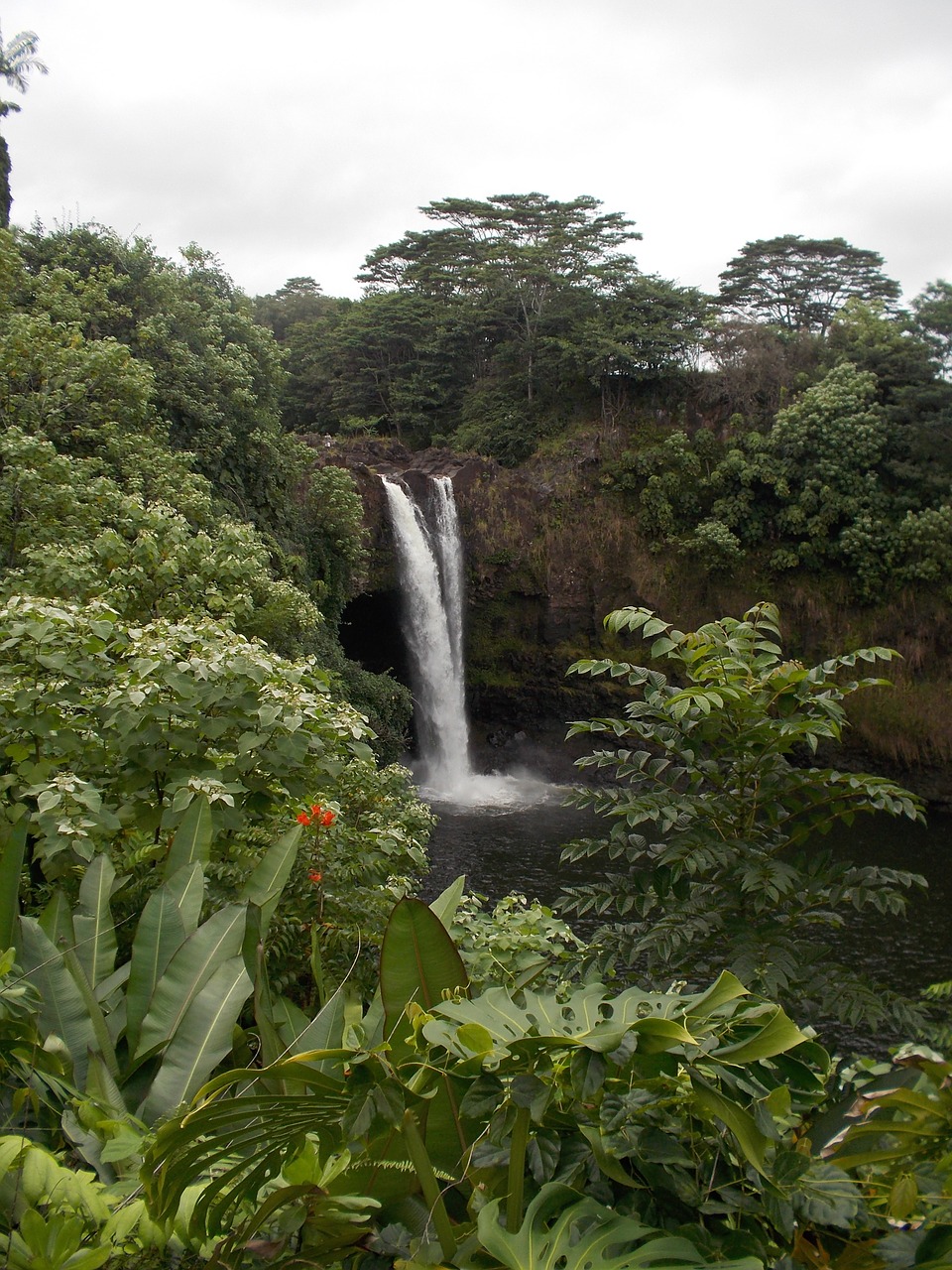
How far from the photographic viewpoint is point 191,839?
8.93 feet

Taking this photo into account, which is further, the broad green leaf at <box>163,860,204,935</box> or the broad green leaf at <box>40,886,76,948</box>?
the broad green leaf at <box>163,860,204,935</box>

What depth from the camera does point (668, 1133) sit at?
1.22 meters

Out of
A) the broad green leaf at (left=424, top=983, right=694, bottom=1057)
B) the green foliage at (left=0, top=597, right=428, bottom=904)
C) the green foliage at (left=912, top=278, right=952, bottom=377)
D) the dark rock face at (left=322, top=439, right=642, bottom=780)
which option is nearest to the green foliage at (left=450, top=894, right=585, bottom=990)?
the green foliage at (left=0, top=597, right=428, bottom=904)

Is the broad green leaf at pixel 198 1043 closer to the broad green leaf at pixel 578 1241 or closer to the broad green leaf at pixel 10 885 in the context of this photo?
the broad green leaf at pixel 10 885

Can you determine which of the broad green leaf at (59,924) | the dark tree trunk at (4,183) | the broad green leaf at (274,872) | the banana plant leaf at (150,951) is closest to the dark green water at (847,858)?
the broad green leaf at (274,872)

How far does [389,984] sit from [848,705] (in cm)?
1917

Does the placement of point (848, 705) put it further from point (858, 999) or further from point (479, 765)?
point (858, 999)

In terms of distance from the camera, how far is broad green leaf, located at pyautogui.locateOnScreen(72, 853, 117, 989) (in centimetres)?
236

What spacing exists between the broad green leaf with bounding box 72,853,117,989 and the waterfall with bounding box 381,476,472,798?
1677cm

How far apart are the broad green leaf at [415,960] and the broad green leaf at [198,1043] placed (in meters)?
0.44

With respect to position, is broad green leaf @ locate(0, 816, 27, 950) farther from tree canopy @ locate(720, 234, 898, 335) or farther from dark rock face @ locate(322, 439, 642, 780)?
tree canopy @ locate(720, 234, 898, 335)

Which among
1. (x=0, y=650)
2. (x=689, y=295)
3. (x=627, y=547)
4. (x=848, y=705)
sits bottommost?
(x=848, y=705)

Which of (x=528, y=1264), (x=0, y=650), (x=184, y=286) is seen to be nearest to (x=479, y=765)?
(x=184, y=286)

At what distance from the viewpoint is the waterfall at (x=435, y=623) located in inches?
766
